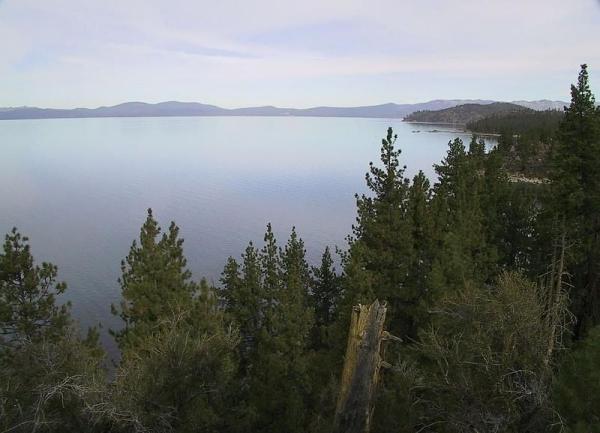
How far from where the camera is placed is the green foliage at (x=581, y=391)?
6504 mm

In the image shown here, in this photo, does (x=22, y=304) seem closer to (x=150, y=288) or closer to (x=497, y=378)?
(x=150, y=288)

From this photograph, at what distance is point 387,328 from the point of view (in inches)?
647

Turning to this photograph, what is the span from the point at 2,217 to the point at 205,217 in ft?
63.6

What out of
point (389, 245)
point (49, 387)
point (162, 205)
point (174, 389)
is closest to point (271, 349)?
point (389, 245)

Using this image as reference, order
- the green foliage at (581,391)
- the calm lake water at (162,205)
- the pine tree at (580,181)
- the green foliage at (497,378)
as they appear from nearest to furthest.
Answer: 1. the green foliage at (581,391)
2. the green foliage at (497,378)
3. the pine tree at (580,181)
4. the calm lake water at (162,205)

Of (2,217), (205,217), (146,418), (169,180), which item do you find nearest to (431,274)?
(146,418)

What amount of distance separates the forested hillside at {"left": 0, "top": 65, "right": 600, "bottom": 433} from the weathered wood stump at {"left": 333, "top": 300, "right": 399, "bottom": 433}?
2.83ft

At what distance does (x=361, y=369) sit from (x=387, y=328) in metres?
9.18

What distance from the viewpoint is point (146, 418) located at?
8.84m

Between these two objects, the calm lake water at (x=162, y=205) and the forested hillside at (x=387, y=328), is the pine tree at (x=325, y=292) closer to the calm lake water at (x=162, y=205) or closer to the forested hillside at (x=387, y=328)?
the forested hillside at (x=387, y=328)

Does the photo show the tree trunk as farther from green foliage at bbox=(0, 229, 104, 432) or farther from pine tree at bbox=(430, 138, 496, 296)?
pine tree at bbox=(430, 138, 496, 296)

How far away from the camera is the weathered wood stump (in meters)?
7.49

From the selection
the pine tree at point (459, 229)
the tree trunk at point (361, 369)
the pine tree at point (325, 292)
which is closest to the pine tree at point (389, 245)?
the pine tree at point (459, 229)

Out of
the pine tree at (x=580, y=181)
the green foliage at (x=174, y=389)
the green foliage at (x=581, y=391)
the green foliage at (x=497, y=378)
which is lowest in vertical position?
the green foliage at (x=174, y=389)
